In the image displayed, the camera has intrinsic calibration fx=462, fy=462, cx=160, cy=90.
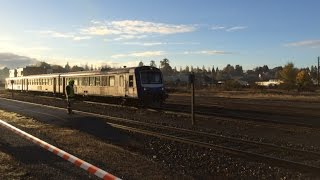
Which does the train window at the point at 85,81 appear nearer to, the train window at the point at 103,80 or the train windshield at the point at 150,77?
the train window at the point at 103,80

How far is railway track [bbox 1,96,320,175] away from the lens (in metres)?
11.0

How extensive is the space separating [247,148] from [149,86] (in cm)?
1692

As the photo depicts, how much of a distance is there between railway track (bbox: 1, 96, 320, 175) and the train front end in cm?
1035

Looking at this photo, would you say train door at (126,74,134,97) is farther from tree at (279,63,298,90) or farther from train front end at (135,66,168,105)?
tree at (279,63,298,90)

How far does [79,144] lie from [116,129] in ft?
17.1

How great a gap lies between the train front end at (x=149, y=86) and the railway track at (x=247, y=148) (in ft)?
33.9

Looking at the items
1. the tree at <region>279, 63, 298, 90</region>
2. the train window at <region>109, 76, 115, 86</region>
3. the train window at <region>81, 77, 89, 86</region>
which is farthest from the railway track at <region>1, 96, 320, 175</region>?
the tree at <region>279, 63, 298, 90</region>

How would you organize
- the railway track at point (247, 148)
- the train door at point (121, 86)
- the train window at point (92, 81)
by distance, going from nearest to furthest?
1. the railway track at point (247, 148)
2. the train door at point (121, 86)
3. the train window at point (92, 81)

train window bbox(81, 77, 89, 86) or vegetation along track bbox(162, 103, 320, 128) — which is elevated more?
train window bbox(81, 77, 89, 86)

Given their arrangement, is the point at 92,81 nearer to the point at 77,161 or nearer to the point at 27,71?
the point at 77,161

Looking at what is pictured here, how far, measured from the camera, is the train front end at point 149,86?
29727 mm

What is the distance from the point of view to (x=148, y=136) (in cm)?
1656

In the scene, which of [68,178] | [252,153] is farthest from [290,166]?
[68,178]

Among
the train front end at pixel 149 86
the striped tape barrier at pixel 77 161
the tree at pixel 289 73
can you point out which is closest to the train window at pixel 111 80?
the train front end at pixel 149 86
